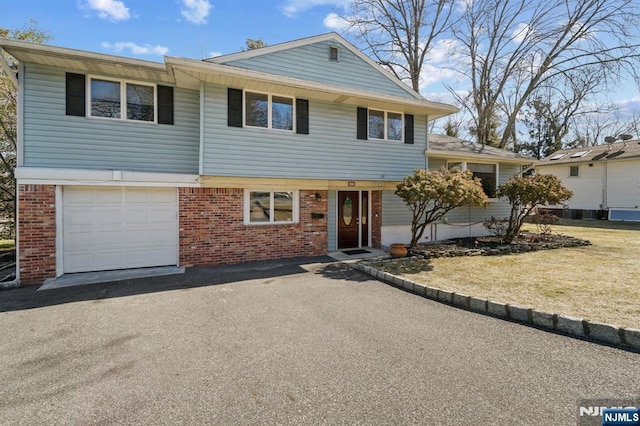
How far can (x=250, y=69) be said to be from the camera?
27.5 feet

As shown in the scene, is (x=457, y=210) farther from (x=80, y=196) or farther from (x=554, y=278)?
(x=80, y=196)

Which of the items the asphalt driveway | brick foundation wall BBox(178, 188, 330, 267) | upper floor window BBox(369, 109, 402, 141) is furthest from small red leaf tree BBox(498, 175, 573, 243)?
the asphalt driveway

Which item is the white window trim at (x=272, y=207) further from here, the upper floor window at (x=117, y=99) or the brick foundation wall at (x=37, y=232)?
the brick foundation wall at (x=37, y=232)

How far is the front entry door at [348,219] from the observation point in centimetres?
1056

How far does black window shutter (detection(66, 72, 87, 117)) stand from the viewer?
7297 millimetres

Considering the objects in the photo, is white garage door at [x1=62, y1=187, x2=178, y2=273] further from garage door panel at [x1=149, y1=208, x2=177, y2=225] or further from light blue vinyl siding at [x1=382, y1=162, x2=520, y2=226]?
light blue vinyl siding at [x1=382, y1=162, x2=520, y2=226]

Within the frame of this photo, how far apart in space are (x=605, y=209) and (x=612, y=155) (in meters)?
3.52

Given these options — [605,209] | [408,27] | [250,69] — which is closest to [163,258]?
[250,69]

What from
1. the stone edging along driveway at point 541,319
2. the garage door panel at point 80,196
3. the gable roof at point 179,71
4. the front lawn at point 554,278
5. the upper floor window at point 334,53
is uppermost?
the upper floor window at point 334,53

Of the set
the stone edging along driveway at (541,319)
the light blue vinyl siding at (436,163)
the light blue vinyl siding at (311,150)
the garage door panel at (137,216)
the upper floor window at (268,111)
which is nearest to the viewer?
the stone edging along driveway at (541,319)

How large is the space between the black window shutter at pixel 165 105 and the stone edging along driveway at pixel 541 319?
25.0ft

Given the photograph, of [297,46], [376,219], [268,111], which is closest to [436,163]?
[376,219]

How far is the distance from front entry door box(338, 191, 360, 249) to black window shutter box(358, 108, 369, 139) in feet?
6.73

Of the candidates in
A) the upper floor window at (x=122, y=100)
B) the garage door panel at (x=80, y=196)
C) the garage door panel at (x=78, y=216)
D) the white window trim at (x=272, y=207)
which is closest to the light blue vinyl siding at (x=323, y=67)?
the upper floor window at (x=122, y=100)
